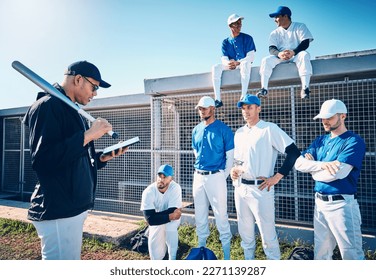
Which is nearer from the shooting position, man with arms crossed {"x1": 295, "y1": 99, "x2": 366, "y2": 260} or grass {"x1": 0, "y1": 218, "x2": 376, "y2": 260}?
man with arms crossed {"x1": 295, "y1": 99, "x2": 366, "y2": 260}

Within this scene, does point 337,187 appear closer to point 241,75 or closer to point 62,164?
point 241,75

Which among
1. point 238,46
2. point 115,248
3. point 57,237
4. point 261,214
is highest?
point 238,46

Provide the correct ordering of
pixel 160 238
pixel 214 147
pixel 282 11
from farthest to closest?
pixel 282 11 → pixel 214 147 → pixel 160 238

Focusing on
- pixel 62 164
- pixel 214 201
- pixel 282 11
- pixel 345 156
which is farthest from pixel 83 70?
pixel 282 11

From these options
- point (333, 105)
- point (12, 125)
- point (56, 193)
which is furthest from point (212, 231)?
point (12, 125)

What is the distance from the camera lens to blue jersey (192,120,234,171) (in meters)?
2.86

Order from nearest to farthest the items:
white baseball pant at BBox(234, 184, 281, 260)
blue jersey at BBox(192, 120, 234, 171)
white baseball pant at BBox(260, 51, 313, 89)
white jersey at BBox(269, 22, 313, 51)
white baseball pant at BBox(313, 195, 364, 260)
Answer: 1. white baseball pant at BBox(313, 195, 364, 260)
2. white baseball pant at BBox(234, 184, 281, 260)
3. blue jersey at BBox(192, 120, 234, 171)
4. white baseball pant at BBox(260, 51, 313, 89)
5. white jersey at BBox(269, 22, 313, 51)

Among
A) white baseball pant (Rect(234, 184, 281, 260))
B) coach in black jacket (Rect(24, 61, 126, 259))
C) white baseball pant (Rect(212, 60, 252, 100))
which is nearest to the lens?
coach in black jacket (Rect(24, 61, 126, 259))

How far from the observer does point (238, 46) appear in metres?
3.68

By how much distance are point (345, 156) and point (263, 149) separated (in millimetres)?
700

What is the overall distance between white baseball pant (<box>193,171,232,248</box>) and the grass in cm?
39

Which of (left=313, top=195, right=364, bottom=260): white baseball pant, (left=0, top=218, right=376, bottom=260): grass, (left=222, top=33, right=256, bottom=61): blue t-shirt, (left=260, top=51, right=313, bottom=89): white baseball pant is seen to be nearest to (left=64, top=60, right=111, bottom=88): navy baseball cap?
(left=313, top=195, right=364, bottom=260): white baseball pant

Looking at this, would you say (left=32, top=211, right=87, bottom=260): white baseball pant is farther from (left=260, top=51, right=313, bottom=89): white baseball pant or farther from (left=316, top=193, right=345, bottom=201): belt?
(left=260, top=51, right=313, bottom=89): white baseball pant
